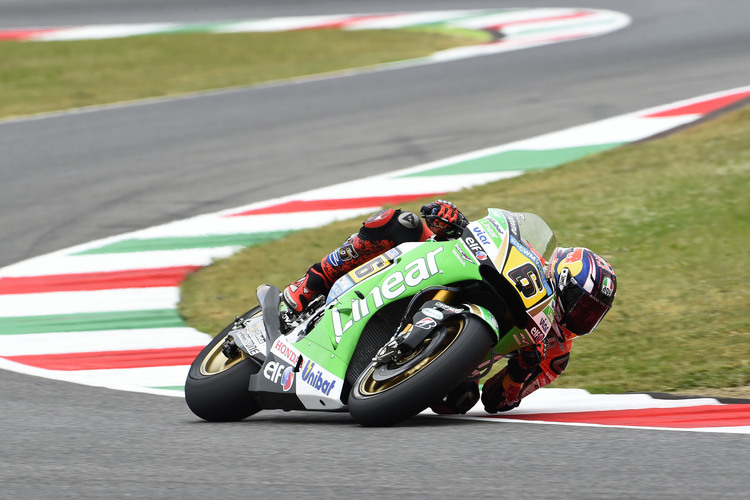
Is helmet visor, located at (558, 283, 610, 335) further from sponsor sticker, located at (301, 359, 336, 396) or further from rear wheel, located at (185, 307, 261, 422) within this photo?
rear wheel, located at (185, 307, 261, 422)

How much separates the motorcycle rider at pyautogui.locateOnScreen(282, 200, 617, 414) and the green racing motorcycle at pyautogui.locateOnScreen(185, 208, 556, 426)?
131mm

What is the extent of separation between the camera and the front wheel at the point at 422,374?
4230mm

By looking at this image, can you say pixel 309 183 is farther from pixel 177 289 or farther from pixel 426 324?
pixel 426 324

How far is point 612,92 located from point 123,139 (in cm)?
617

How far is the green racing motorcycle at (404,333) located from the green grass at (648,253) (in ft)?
4.05

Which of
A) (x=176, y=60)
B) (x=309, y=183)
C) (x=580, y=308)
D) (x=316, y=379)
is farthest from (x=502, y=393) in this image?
(x=176, y=60)

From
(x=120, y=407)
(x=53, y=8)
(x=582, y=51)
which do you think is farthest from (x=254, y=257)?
(x=53, y=8)

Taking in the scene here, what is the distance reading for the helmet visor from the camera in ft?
15.8

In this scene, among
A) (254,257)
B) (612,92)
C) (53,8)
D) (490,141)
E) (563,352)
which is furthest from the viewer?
(53,8)

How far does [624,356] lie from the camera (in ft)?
20.4

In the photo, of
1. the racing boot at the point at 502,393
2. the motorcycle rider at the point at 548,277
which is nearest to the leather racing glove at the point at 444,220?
the motorcycle rider at the point at 548,277

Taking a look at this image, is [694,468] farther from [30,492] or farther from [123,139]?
[123,139]

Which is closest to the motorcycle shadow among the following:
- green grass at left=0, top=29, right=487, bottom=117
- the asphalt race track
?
the asphalt race track

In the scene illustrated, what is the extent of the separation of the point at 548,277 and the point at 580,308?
200mm
